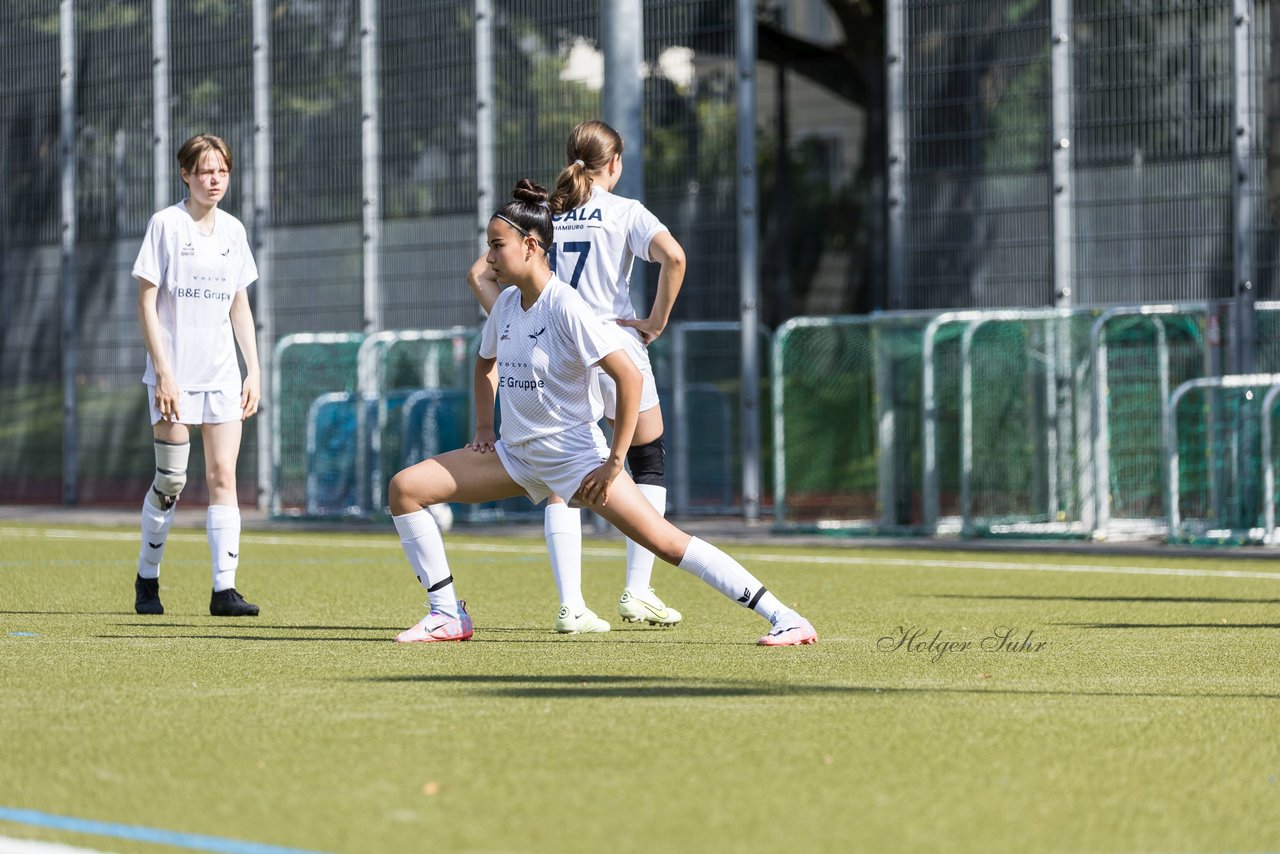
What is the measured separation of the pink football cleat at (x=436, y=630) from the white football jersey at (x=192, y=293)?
6.30 ft

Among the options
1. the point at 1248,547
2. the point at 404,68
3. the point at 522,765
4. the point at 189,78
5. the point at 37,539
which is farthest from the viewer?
the point at 189,78

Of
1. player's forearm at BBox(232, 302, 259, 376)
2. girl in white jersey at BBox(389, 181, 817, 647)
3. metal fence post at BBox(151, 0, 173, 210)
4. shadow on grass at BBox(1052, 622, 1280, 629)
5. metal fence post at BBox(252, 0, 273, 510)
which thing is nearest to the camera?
girl in white jersey at BBox(389, 181, 817, 647)

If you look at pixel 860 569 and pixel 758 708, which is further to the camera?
pixel 860 569

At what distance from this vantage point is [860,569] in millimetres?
12648

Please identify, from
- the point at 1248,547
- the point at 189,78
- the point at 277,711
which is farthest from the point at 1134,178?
the point at 277,711

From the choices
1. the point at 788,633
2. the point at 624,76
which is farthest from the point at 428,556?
the point at 624,76

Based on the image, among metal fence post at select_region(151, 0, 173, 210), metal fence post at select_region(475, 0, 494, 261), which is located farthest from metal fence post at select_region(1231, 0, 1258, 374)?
metal fence post at select_region(151, 0, 173, 210)

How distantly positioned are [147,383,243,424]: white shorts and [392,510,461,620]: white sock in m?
1.69

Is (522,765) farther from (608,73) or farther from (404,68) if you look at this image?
(404,68)

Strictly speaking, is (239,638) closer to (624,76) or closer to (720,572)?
(720,572)

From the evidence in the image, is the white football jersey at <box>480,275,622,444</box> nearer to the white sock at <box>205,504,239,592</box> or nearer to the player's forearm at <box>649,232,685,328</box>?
the player's forearm at <box>649,232,685,328</box>

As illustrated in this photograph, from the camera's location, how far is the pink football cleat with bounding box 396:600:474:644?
7.91 meters

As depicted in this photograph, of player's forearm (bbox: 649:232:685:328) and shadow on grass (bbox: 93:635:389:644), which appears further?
player's forearm (bbox: 649:232:685:328)

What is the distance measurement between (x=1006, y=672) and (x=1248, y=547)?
8127mm
